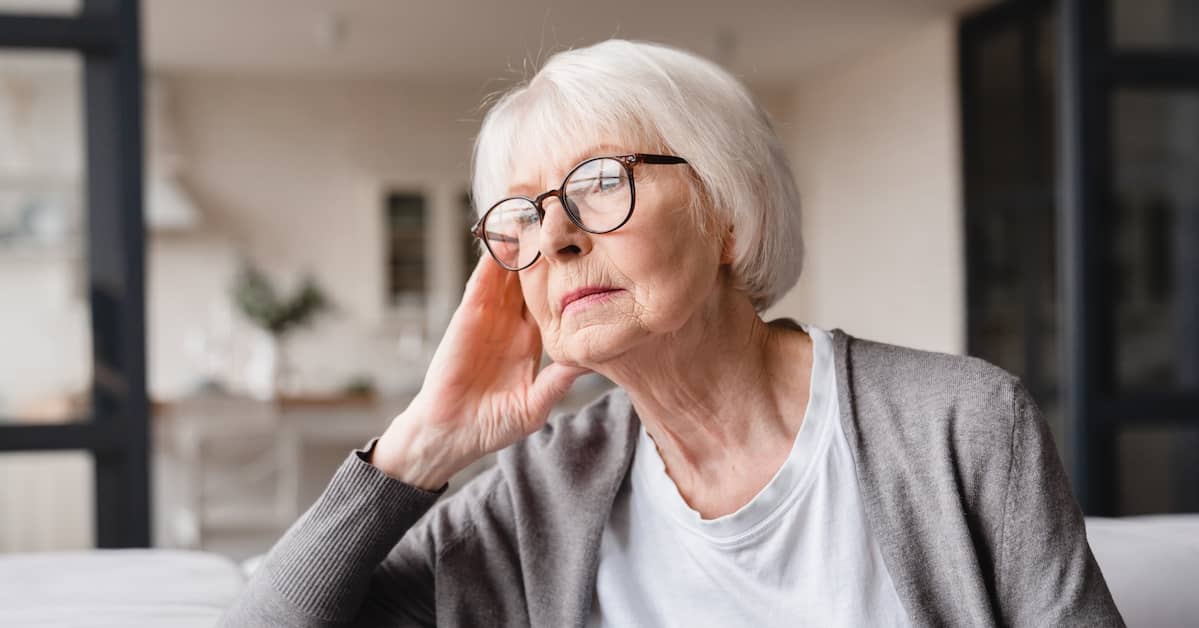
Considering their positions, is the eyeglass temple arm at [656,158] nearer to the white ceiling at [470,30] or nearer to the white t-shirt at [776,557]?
the white t-shirt at [776,557]

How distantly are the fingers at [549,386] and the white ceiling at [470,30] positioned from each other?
4.10m

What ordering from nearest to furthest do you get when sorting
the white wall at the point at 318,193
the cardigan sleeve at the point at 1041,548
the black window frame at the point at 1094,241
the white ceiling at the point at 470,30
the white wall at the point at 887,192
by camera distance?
1. the cardigan sleeve at the point at 1041,548
2. the black window frame at the point at 1094,241
3. the white ceiling at the point at 470,30
4. the white wall at the point at 887,192
5. the white wall at the point at 318,193

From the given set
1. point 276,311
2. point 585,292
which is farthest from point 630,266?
point 276,311

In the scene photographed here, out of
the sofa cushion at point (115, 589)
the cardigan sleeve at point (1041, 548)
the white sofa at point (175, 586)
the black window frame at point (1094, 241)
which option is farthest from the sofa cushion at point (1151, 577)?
the black window frame at point (1094, 241)

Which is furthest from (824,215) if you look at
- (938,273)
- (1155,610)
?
(1155,610)

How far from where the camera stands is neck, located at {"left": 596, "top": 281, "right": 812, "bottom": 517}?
1.20 m

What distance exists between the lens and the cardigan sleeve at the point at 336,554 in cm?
115

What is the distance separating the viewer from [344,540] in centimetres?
116

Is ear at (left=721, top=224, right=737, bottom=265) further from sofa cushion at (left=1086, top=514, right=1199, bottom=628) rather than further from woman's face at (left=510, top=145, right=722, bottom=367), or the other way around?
sofa cushion at (left=1086, top=514, right=1199, bottom=628)

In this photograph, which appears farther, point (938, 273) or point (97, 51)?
point (938, 273)

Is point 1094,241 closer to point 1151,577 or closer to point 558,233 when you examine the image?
point 1151,577

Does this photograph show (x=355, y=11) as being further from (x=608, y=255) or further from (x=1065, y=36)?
(x=608, y=255)

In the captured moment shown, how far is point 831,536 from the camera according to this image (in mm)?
1136

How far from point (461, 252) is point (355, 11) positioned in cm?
191
